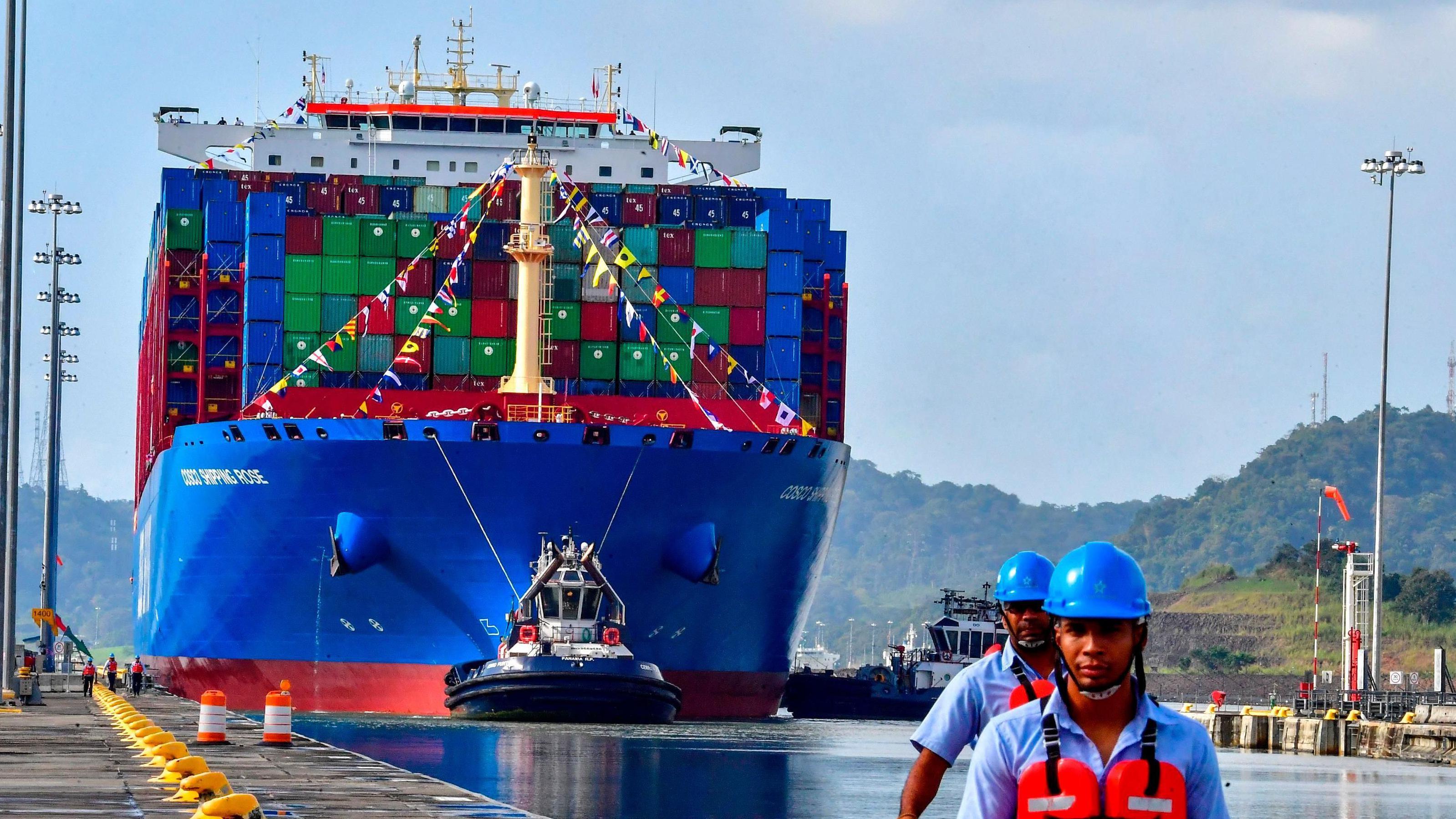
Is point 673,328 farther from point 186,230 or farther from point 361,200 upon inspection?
point 186,230

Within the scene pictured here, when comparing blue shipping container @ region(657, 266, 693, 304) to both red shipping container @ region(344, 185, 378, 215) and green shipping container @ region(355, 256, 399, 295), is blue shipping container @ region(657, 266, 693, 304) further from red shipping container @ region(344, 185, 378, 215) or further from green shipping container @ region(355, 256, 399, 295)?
red shipping container @ region(344, 185, 378, 215)

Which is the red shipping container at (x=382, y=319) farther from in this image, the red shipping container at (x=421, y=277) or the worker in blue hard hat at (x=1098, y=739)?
the worker in blue hard hat at (x=1098, y=739)

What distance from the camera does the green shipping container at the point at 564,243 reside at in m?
44.0

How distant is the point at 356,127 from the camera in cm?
5406

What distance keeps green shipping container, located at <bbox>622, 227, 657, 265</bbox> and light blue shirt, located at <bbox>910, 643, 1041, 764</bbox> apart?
121 feet

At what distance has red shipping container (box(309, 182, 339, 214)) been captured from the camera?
154 feet

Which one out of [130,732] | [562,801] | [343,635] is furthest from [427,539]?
[562,801]

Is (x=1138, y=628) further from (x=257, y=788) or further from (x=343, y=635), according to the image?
(x=343, y=635)

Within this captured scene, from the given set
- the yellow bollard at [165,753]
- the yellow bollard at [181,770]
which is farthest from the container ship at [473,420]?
the yellow bollard at [181,770]

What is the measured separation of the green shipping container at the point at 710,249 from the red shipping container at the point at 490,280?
365cm

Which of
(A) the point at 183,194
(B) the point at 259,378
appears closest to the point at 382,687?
(B) the point at 259,378

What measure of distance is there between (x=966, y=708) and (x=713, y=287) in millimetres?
37201

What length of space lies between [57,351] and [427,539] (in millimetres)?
30072

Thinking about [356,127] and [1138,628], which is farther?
[356,127]
